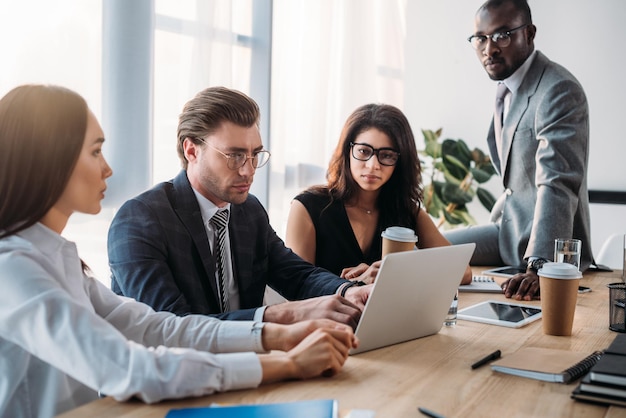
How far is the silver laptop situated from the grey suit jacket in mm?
1000

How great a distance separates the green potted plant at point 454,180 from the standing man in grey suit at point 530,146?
1753 mm

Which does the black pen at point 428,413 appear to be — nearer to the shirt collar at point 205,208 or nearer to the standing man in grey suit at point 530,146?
the shirt collar at point 205,208

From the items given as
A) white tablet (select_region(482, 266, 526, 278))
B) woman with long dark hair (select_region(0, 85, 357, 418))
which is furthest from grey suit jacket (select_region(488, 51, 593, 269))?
woman with long dark hair (select_region(0, 85, 357, 418))

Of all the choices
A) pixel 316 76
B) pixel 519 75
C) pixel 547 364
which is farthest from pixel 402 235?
pixel 316 76

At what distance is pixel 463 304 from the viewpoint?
2.08 metres

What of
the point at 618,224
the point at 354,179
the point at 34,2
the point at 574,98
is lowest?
the point at 618,224

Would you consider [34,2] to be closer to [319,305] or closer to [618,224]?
[319,305]

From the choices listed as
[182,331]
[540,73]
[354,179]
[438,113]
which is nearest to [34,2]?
[354,179]

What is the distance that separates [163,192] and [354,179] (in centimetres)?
95

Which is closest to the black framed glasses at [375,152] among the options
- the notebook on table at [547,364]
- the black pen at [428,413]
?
the notebook on table at [547,364]

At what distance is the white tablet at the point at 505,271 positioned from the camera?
8.77 ft

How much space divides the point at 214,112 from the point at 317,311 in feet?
2.41

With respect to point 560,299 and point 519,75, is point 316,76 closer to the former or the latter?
point 519,75

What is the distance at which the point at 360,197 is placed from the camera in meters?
2.78
